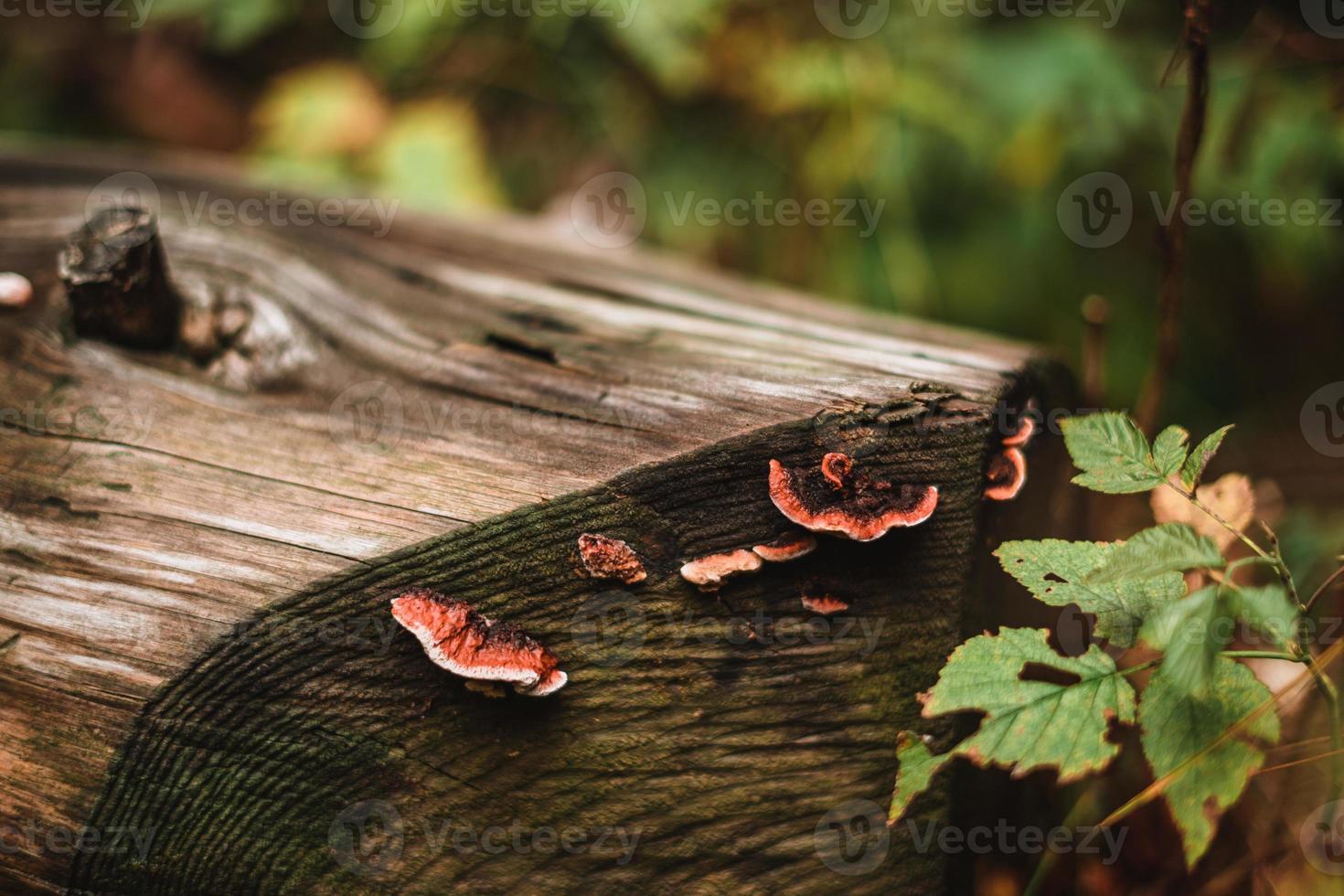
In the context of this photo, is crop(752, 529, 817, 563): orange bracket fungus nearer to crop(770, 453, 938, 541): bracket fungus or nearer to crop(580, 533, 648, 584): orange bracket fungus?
crop(770, 453, 938, 541): bracket fungus

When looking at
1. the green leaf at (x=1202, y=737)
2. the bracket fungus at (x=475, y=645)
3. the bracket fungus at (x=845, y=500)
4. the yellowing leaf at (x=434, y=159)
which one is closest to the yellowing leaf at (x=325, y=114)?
the yellowing leaf at (x=434, y=159)

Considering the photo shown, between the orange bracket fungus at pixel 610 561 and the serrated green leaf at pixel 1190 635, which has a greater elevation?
the serrated green leaf at pixel 1190 635

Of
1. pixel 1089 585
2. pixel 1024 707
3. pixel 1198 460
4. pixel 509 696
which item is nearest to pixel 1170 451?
pixel 1198 460

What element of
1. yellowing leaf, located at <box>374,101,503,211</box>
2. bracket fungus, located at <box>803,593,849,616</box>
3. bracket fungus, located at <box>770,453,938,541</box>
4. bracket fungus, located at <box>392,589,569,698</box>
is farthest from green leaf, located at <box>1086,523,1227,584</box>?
yellowing leaf, located at <box>374,101,503,211</box>

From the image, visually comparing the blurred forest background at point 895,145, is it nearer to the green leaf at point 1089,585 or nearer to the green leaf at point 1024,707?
the green leaf at point 1089,585

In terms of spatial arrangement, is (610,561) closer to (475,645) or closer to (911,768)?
(475,645)

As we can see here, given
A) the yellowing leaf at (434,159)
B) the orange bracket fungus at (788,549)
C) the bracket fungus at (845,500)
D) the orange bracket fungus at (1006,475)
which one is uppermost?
the yellowing leaf at (434,159)

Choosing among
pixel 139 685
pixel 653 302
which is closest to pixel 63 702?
pixel 139 685
